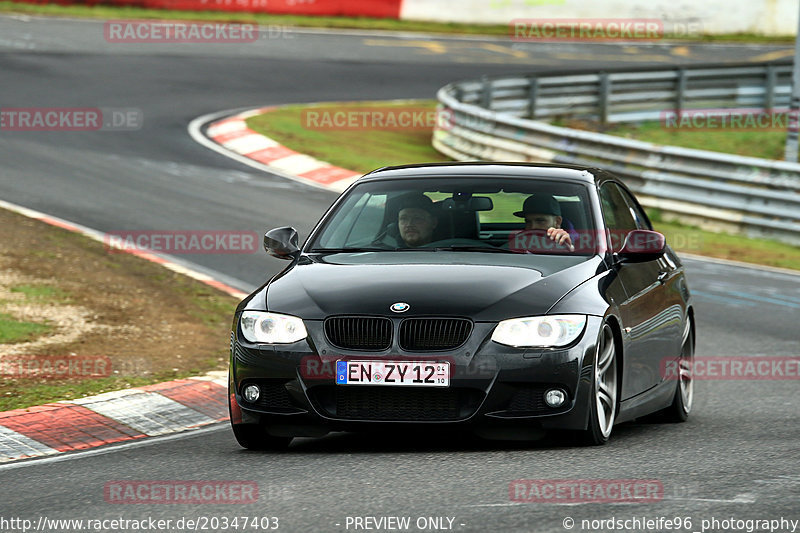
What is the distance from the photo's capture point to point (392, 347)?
21.2 ft

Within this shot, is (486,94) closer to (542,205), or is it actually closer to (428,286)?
(542,205)

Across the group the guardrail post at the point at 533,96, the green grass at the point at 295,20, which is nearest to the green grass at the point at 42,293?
the guardrail post at the point at 533,96

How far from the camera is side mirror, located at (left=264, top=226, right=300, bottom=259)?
25.1 feet

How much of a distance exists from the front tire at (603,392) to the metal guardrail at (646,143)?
37.9ft

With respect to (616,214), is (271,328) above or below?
below

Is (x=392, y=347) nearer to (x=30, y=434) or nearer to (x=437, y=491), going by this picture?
(x=437, y=491)

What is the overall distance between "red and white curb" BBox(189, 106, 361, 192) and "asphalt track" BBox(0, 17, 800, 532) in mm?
416

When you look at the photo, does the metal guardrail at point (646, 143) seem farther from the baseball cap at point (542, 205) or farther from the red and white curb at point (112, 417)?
the red and white curb at point (112, 417)

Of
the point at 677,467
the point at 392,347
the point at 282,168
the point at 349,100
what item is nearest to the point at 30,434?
the point at 392,347

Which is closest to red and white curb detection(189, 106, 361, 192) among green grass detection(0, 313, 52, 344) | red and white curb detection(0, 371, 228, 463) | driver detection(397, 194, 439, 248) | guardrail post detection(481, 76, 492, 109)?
guardrail post detection(481, 76, 492, 109)

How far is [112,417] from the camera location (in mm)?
8000

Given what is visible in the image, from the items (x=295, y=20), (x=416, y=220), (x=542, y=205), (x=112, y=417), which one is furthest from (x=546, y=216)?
(x=295, y=20)

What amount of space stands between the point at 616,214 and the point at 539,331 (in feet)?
6.33

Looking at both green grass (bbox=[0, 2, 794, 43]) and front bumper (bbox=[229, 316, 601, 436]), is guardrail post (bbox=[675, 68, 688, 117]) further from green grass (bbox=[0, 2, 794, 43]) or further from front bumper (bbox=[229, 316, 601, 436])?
front bumper (bbox=[229, 316, 601, 436])
